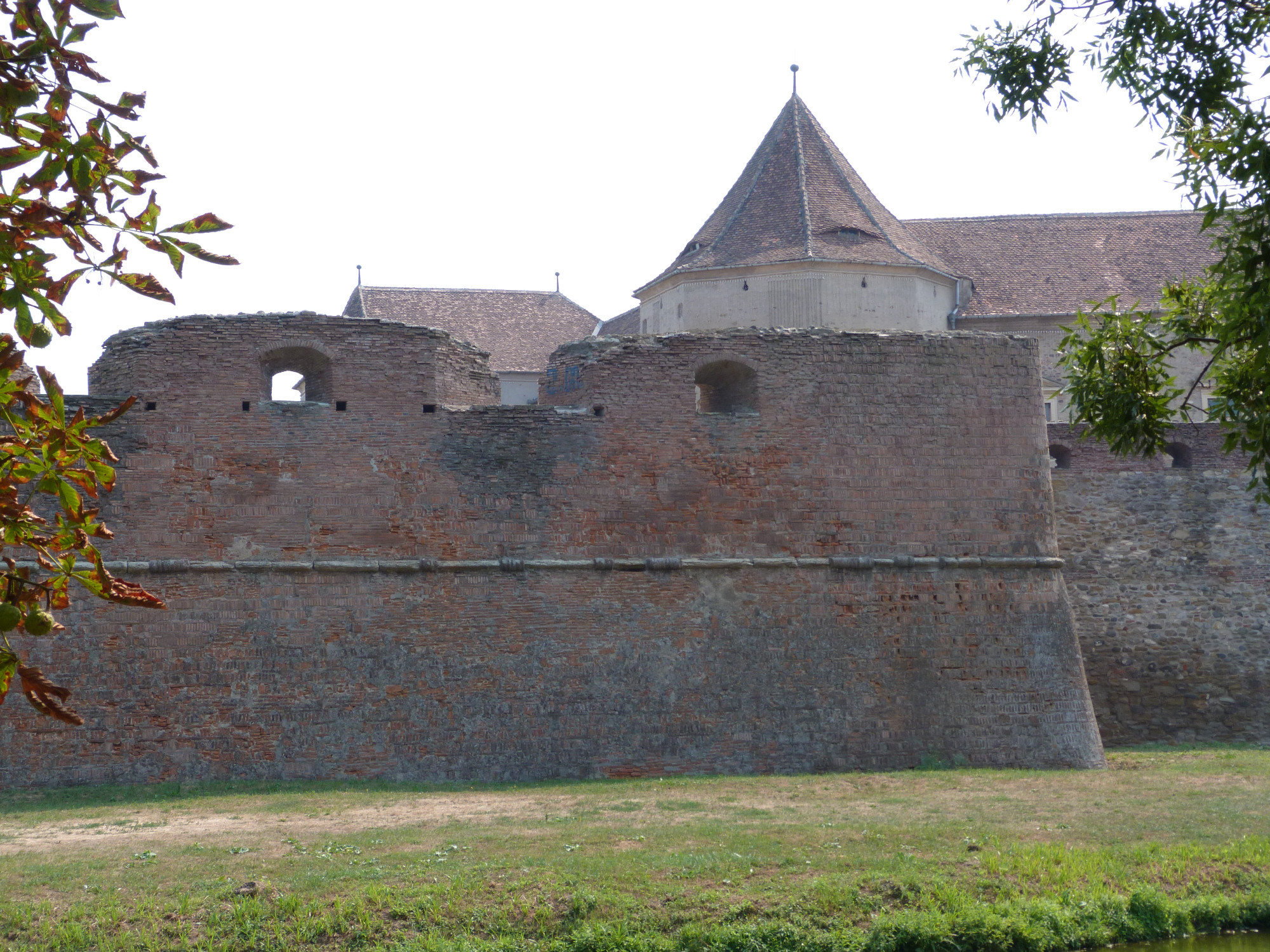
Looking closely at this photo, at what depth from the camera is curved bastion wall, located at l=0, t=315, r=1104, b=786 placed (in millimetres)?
11242

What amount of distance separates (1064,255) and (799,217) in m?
6.52

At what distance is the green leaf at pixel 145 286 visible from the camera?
2.97 m

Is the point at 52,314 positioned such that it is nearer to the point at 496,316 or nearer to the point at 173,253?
the point at 173,253

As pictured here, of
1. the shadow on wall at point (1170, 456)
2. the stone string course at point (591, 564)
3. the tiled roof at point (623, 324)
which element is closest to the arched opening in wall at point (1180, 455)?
the shadow on wall at point (1170, 456)

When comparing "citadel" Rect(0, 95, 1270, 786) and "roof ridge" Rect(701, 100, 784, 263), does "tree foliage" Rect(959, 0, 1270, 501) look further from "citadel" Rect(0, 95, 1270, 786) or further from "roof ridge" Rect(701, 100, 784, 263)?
"roof ridge" Rect(701, 100, 784, 263)

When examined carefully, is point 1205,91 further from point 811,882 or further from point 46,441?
point 46,441

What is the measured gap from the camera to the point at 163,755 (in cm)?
1098

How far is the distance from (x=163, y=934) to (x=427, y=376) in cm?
599

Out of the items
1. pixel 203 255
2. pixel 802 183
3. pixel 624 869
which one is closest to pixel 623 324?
pixel 802 183

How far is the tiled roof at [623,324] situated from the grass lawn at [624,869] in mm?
17689

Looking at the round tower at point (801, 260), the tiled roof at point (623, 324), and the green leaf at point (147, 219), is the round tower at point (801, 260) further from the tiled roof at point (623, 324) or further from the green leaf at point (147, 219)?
the green leaf at point (147, 219)

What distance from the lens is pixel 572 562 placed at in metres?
11.9

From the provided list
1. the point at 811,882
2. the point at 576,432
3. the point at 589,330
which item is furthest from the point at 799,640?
the point at 589,330

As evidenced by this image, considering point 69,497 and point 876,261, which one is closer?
point 69,497
